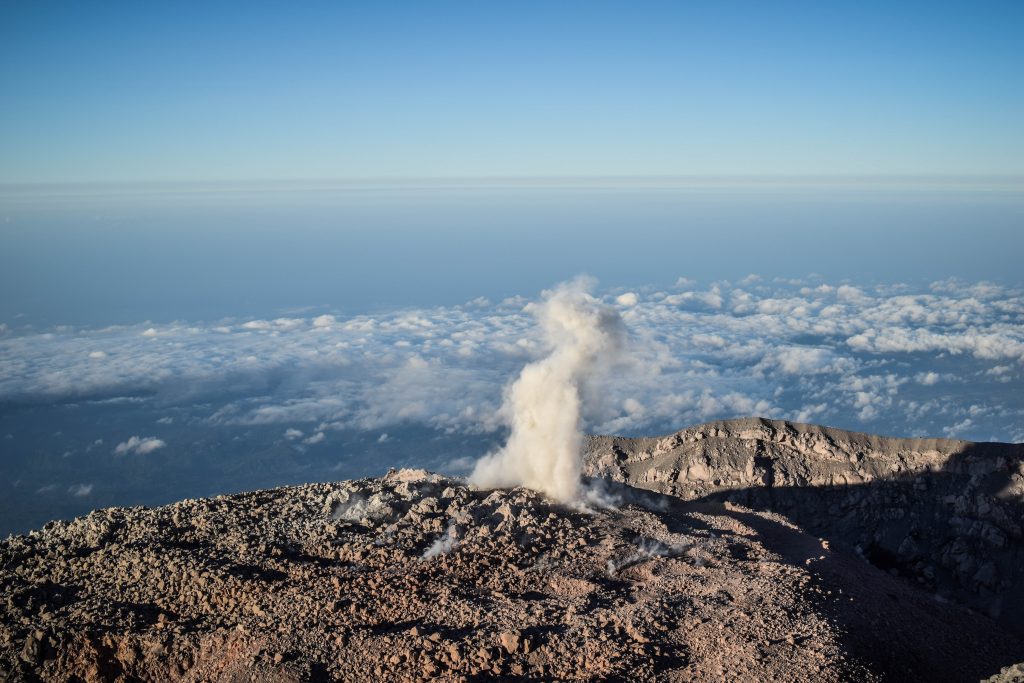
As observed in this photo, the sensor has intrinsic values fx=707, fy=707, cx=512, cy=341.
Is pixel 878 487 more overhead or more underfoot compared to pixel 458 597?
more underfoot

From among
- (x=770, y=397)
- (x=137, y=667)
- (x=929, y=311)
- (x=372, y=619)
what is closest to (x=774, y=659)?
(x=372, y=619)

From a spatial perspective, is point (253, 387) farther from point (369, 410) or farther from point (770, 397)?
point (770, 397)

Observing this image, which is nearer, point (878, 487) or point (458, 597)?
point (458, 597)

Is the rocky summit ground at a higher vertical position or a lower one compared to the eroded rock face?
higher

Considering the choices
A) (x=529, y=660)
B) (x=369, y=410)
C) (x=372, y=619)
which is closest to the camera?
(x=529, y=660)

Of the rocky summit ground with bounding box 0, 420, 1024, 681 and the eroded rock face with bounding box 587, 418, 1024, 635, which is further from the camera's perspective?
the eroded rock face with bounding box 587, 418, 1024, 635
